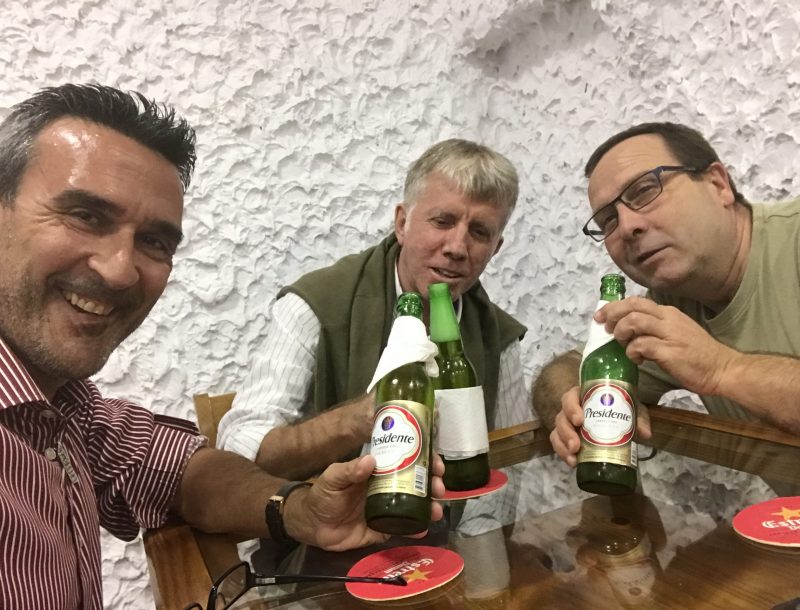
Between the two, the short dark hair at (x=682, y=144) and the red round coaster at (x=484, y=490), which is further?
the short dark hair at (x=682, y=144)

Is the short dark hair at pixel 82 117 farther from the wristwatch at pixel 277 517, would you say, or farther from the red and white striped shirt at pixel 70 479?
the wristwatch at pixel 277 517

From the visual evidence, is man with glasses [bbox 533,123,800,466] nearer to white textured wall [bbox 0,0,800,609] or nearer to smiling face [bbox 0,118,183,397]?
white textured wall [bbox 0,0,800,609]

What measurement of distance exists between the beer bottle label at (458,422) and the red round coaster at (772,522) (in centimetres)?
29

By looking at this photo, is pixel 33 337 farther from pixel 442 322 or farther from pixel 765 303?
pixel 765 303

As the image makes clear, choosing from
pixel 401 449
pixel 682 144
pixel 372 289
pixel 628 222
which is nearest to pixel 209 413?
pixel 372 289

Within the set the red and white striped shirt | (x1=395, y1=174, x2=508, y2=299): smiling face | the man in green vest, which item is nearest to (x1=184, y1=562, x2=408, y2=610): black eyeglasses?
the red and white striped shirt

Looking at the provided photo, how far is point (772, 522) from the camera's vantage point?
1.86 ft

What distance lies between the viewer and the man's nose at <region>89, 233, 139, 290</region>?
0.64 metres

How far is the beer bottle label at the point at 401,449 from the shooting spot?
0.53m

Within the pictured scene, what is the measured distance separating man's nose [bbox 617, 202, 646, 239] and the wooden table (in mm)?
414

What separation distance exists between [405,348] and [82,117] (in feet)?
1.47

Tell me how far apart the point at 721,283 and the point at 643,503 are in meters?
0.57

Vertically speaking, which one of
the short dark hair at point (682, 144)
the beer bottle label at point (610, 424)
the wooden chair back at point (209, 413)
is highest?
the short dark hair at point (682, 144)

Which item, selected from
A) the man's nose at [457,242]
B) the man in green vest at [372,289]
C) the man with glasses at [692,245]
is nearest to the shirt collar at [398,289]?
the man in green vest at [372,289]
